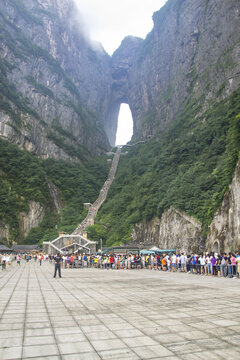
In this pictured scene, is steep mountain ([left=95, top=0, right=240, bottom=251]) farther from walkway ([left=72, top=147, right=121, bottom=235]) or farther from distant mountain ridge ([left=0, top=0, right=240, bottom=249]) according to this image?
walkway ([left=72, top=147, right=121, bottom=235])

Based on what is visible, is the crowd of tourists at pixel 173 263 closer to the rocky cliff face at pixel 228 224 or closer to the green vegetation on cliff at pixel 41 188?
the rocky cliff face at pixel 228 224

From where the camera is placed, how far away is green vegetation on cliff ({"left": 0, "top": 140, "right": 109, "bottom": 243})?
60438 mm

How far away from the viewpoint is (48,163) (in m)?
79.4

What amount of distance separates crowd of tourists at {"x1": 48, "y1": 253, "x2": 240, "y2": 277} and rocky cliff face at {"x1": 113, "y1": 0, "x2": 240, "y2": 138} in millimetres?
41627

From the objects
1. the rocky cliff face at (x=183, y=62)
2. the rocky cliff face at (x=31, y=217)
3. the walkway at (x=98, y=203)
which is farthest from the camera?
the rocky cliff face at (x=31, y=217)

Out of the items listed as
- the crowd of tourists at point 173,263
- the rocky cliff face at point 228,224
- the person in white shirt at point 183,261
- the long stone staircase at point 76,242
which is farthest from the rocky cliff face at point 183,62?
the person in white shirt at point 183,261

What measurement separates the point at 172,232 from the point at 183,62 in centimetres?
6474

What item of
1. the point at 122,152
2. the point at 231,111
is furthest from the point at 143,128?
the point at 231,111

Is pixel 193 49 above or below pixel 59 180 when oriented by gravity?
above

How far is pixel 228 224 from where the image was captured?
90.6 ft

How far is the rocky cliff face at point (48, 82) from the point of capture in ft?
262

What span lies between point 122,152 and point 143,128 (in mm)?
11677

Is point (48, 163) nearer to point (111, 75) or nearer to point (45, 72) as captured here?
point (45, 72)

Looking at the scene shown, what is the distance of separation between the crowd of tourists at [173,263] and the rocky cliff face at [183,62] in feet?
137
